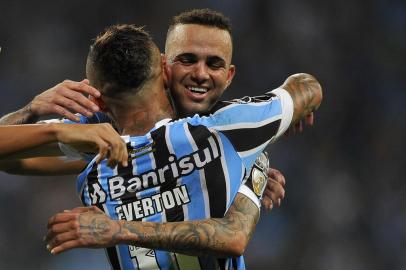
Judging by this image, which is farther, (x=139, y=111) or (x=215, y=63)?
(x=215, y=63)

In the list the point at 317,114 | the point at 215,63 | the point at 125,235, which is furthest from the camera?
the point at 317,114

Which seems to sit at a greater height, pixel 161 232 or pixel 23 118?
pixel 23 118

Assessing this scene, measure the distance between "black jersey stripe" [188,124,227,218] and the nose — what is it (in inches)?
21.9

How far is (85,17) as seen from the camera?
769cm

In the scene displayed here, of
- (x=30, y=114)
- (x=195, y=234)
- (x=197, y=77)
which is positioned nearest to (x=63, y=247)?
(x=195, y=234)

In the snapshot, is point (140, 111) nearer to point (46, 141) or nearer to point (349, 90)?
point (46, 141)

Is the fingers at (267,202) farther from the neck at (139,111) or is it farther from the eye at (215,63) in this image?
the neck at (139,111)

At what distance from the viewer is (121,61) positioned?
9.37 ft

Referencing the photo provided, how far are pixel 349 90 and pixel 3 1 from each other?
12.0 feet

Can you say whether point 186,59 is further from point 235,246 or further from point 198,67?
point 235,246

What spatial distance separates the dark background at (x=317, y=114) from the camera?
705 cm

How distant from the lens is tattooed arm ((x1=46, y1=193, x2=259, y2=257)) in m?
2.35

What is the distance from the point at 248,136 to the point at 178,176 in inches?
12.7

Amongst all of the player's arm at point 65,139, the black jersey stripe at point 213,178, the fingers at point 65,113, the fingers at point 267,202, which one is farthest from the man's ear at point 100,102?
the fingers at point 267,202
